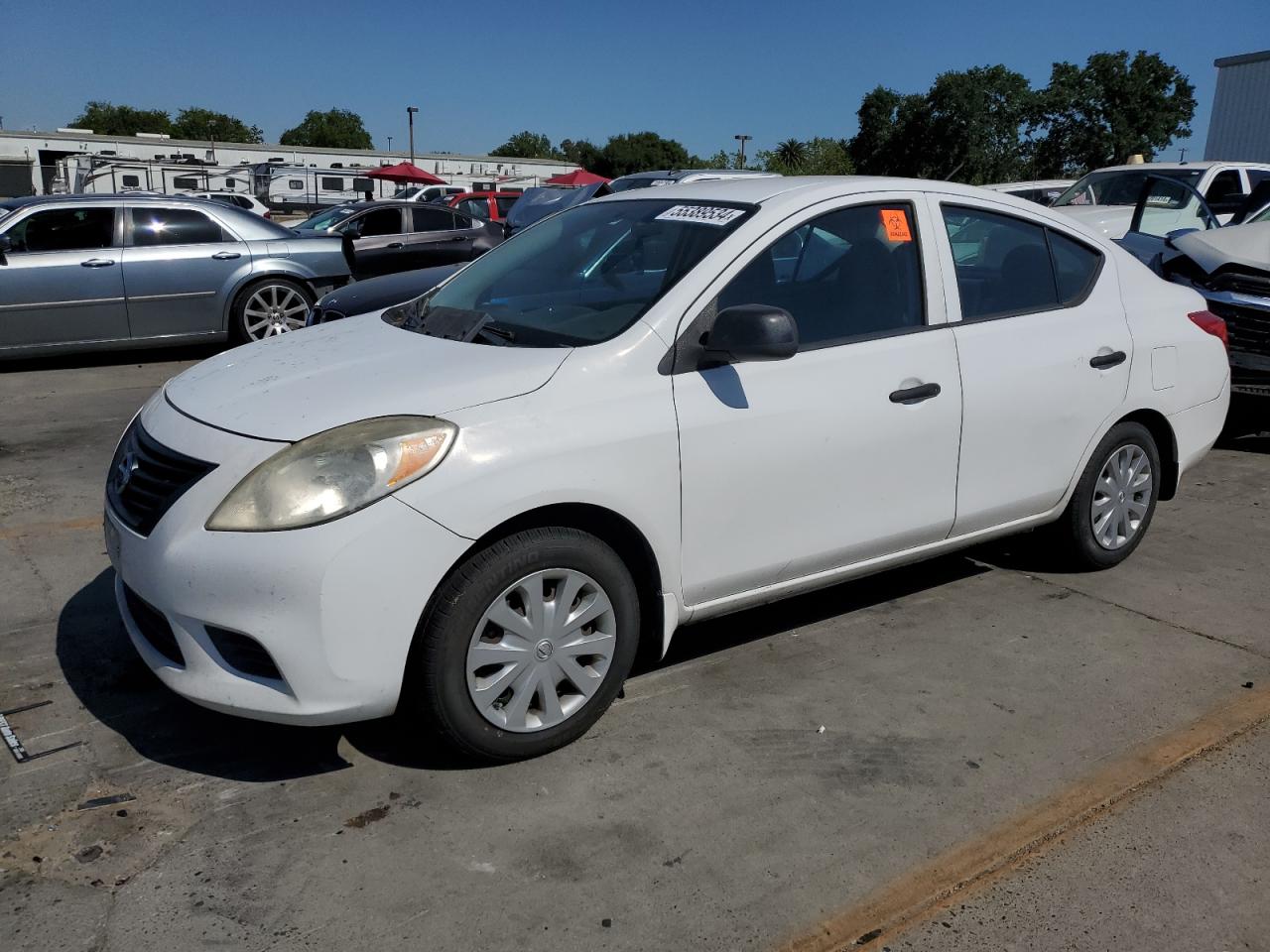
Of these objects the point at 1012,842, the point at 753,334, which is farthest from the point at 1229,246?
the point at 1012,842

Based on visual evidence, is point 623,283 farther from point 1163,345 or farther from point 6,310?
point 6,310

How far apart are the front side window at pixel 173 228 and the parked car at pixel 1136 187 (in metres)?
8.48

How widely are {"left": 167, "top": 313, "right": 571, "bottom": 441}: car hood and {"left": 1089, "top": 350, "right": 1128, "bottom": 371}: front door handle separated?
2.31 m

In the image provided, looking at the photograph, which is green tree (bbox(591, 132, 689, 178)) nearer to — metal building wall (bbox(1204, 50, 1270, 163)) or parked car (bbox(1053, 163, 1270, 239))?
metal building wall (bbox(1204, 50, 1270, 163))

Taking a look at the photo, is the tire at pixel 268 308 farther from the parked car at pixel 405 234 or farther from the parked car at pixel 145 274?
the parked car at pixel 405 234

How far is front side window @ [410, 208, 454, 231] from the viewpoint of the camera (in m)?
13.7

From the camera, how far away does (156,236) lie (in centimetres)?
931

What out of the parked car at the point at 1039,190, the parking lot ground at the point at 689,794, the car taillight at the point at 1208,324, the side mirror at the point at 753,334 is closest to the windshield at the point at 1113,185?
the parked car at the point at 1039,190

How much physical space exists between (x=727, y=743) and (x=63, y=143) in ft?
220

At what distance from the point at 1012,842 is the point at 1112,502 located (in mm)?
2258

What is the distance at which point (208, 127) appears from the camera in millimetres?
112938

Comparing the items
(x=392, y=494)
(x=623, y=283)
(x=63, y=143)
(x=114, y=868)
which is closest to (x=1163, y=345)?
(x=623, y=283)

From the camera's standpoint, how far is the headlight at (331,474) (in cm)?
271

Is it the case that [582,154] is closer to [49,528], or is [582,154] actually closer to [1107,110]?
[1107,110]
